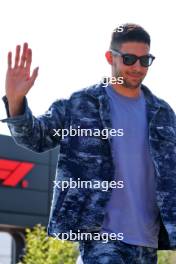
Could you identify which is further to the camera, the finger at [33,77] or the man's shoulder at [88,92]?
the man's shoulder at [88,92]

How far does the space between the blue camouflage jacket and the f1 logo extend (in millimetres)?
20582

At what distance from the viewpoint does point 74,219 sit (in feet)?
13.5

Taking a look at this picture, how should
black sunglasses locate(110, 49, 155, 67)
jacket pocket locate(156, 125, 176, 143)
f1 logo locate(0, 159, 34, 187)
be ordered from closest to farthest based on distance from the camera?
1. black sunglasses locate(110, 49, 155, 67)
2. jacket pocket locate(156, 125, 176, 143)
3. f1 logo locate(0, 159, 34, 187)

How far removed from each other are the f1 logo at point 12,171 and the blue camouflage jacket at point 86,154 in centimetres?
2058

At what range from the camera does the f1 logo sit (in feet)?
81.7

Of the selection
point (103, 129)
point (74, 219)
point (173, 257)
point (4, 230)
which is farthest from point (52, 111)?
point (4, 230)

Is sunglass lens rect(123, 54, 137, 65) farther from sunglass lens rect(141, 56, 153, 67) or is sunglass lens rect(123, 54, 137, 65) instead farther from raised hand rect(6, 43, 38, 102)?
raised hand rect(6, 43, 38, 102)

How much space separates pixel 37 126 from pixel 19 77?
27 cm

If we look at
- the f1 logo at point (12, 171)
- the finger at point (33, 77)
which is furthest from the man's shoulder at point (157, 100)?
the f1 logo at point (12, 171)

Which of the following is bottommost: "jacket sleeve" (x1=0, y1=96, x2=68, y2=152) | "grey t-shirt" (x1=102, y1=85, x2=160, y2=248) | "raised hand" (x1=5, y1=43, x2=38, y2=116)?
"grey t-shirt" (x1=102, y1=85, x2=160, y2=248)

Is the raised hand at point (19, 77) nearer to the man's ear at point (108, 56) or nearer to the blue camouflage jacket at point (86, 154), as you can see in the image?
the blue camouflage jacket at point (86, 154)

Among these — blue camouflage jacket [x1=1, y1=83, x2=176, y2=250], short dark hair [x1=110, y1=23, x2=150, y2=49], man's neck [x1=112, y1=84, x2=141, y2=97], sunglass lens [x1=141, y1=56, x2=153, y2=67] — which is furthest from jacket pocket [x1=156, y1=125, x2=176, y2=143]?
short dark hair [x1=110, y1=23, x2=150, y2=49]

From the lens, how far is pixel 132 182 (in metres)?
4.23

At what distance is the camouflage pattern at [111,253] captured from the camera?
4043 millimetres
